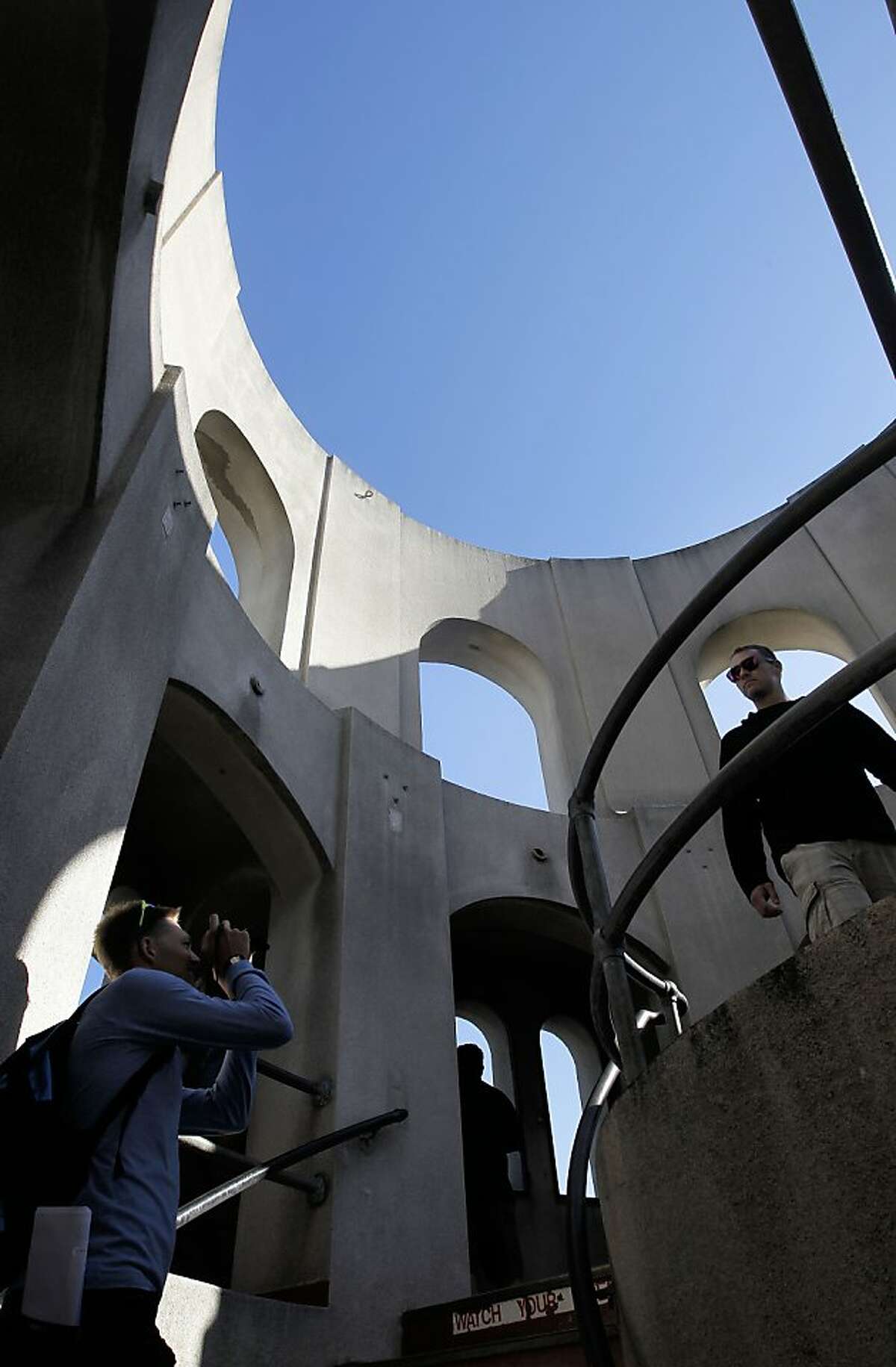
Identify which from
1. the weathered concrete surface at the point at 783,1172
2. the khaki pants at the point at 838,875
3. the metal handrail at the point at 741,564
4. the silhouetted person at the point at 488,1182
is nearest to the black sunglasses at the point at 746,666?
the khaki pants at the point at 838,875

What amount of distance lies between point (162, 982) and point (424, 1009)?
15.2 feet

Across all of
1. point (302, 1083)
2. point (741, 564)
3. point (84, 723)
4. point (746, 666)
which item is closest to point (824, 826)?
point (746, 666)

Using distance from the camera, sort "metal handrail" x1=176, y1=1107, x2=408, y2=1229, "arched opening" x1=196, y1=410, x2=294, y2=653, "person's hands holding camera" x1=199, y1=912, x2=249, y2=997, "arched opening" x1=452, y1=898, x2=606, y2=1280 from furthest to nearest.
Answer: "arched opening" x1=196, y1=410, x2=294, y2=653, "arched opening" x1=452, y1=898, x2=606, y2=1280, "metal handrail" x1=176, y1=1107, x2=408, y2=1229, "person's hands holding camera" x1=199, y1=912, x2=249, y2=997

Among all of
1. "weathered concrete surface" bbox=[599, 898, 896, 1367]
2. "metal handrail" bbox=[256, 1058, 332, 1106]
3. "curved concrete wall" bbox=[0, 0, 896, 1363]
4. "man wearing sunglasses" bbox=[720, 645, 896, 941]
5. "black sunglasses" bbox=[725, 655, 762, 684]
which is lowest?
"weathered concrete surface" bbox=[599, 898, 896, 1367]

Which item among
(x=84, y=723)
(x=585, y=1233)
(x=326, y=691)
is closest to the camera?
(x=585, y=1233)

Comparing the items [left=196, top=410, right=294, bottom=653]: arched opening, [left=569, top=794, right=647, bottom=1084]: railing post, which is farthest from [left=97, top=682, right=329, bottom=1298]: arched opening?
[left=569, top=794, right=647, bottom=1084]: railing post

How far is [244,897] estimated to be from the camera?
8.27m

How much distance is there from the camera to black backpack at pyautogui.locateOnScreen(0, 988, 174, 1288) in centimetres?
159

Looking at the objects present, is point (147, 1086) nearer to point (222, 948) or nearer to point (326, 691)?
point (222, 948)

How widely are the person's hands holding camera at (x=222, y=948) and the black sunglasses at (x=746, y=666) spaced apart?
7.03 ft

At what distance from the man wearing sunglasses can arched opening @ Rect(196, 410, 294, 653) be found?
661 centimetres

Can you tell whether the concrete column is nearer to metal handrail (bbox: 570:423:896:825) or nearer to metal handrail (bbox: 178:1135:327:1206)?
metal handrail (bbox: 178:1135:327:1206)

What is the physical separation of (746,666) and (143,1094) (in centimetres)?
267

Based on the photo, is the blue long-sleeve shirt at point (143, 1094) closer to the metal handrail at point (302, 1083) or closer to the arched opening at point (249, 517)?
the metal handrail at point (302, 1083)
